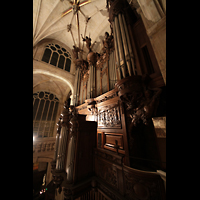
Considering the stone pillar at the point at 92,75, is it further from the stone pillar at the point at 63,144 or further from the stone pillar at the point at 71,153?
the stone pillar at the point at 71,153

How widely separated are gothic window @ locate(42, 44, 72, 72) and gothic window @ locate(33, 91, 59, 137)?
150 inches

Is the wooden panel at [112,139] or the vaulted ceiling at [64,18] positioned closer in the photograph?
the wooden panel at [112,139]

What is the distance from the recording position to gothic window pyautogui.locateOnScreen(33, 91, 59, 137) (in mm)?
7684

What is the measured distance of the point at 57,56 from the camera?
683 cm

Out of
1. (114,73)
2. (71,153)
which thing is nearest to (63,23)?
(114,73)

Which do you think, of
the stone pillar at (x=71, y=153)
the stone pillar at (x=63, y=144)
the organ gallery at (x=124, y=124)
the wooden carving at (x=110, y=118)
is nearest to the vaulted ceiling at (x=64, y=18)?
the organ gallery at (x=124, y=124)

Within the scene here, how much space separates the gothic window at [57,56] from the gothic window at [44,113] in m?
3.81

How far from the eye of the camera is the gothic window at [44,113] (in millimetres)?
7684

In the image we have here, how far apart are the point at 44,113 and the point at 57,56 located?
554cm

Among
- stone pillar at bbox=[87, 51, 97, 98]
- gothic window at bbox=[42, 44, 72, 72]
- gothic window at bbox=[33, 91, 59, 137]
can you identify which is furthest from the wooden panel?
gothic window at bbox=[33, 91, 59, 137]

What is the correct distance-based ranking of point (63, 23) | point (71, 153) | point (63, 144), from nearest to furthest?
1. point (71, 153)
2. point (63, 144)
3. point (63, 23)

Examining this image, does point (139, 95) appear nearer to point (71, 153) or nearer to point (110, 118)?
point (110, 118)
